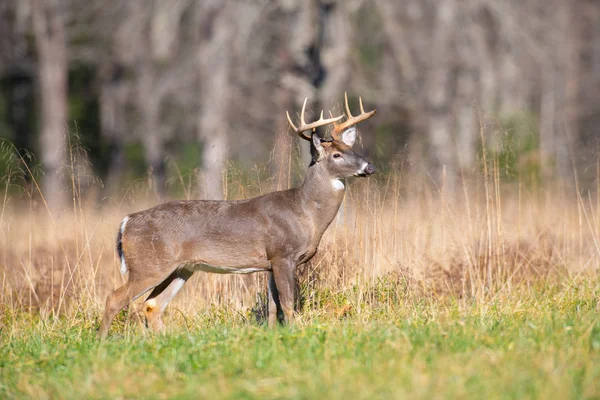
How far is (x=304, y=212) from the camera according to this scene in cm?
719

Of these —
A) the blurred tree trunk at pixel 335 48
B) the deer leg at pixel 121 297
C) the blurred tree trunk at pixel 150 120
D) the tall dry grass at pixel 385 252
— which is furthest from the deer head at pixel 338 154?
the blurred tree trunk at pixel 150 120

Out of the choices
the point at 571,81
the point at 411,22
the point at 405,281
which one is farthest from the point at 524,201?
the point at 571,81

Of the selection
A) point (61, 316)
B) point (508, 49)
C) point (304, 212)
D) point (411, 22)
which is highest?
point (411, 22)

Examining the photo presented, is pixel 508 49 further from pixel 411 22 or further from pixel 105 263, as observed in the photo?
pixel 105 263

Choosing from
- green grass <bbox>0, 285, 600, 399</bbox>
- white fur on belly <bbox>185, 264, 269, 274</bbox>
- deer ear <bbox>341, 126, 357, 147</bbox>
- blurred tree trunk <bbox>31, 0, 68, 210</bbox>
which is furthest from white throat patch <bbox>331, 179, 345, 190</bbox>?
blurred tree trunk <bbox>31, 0, 68, 210</bbox>

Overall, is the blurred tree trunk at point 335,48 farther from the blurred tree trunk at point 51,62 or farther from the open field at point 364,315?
the blurred tree trunk at point 51,62

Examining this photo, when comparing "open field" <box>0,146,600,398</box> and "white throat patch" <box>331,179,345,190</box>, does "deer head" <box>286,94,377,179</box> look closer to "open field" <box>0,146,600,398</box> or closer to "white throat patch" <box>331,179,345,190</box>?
"white throat patch" <box>331,179,345,190</box>

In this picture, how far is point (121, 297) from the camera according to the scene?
271 inches

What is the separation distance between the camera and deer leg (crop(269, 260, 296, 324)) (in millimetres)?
6859

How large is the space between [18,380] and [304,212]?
2.87 meters

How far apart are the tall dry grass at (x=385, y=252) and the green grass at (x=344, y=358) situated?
A: 85 centimetres

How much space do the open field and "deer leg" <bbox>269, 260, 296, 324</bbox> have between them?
0.16m

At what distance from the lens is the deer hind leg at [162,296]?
740cm

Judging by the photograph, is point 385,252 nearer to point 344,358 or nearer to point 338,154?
point 338,154
